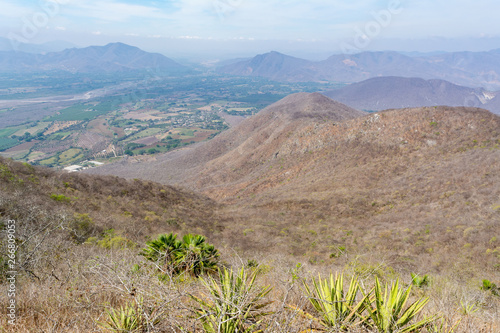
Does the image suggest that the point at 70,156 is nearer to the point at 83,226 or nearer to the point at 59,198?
the point at 59,198

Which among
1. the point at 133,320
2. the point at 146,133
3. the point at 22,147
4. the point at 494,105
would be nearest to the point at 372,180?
the point at 133,320

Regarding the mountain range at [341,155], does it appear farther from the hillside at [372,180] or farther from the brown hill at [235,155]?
the brown hill at [235,155]

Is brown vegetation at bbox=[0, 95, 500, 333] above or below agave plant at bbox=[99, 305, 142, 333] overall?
below

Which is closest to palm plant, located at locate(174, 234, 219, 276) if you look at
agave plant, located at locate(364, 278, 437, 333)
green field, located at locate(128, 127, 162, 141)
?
agave plant, located at locate(364, 278, 437, 333)

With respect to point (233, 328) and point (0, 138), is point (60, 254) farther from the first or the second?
point (0, 138)

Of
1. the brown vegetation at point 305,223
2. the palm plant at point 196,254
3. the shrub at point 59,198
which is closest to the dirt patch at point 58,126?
the brown vegetation at point 305,223

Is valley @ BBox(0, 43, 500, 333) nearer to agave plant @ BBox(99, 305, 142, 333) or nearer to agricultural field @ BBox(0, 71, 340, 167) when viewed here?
agave plant @ BBox(99, 305, 142, 333)

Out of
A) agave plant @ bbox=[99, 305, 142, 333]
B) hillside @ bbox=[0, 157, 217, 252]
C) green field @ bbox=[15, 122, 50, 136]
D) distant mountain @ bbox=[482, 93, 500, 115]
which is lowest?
green field @ bbox=[15, 122, 50, 136]

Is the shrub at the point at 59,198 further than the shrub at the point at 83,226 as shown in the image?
Yes
